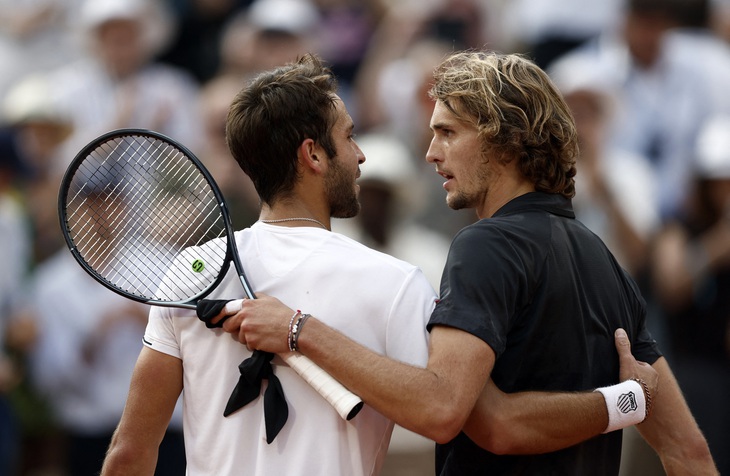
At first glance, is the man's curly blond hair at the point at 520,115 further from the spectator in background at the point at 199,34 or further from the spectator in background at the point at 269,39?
the spectator in background at the point at 199,34

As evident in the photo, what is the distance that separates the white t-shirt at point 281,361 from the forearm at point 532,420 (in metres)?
0.22

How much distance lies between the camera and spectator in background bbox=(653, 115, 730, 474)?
6.24 m

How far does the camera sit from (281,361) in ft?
10.6

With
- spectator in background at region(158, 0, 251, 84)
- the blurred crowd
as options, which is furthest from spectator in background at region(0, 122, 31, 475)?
spectator in background at region(158, 0, 251, 84)

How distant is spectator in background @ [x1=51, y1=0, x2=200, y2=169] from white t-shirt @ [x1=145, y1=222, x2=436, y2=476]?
4836 millimetres

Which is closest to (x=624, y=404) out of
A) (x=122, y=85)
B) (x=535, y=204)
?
(x=535, y=204)

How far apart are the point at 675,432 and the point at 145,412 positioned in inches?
63.1

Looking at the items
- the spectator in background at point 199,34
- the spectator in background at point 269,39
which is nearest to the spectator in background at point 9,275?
the spectator in background at point 269,39

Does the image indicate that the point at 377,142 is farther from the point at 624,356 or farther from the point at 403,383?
the point at 403,383

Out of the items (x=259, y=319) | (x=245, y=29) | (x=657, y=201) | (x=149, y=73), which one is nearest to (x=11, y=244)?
(x=149, y=73)

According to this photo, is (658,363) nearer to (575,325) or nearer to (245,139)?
(575,325)

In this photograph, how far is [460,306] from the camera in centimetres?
306

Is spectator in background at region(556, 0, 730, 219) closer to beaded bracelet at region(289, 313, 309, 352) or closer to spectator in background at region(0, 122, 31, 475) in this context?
spectator in background at region(0, 122, 31, 475)

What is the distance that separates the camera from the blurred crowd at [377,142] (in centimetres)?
671
